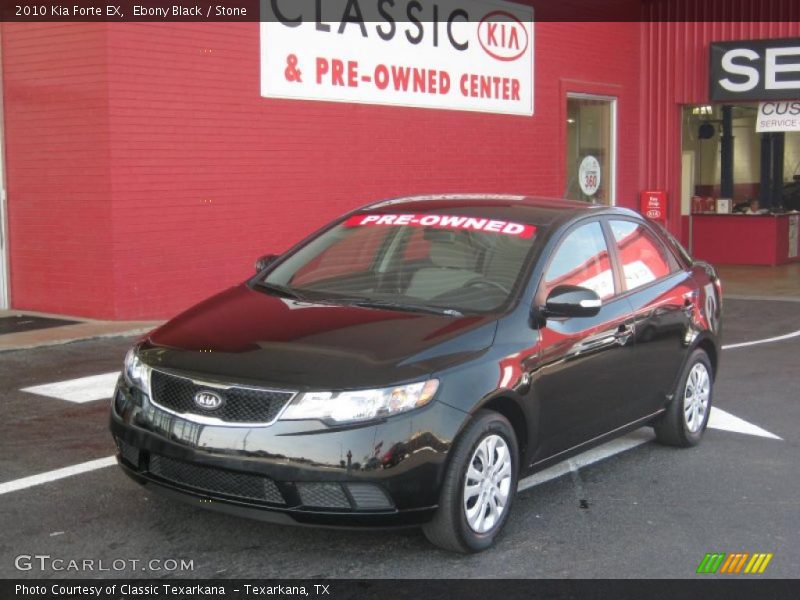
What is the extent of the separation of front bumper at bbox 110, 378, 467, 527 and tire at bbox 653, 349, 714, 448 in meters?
2.40

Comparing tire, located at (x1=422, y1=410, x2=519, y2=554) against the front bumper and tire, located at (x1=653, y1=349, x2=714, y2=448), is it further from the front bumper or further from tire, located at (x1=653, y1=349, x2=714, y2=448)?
tire, located at (x1=653, y1=349, x2=714, y2=448)

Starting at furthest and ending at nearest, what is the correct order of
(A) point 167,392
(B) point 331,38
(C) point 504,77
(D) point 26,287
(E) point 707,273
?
(C) point 504,77 < (B) point 331,38 < (D) point 26,287 < (E) point 707,273 < (A) point 167,392

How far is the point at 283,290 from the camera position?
18.5 ft

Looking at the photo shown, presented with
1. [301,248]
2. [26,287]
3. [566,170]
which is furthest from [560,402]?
[566,170]

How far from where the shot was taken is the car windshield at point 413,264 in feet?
17.5

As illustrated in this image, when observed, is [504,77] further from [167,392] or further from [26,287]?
[167,392]

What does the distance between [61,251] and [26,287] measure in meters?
0.70

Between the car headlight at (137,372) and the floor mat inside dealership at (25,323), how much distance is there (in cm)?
617

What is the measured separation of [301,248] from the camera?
241 inches

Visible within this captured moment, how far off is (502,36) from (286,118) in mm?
4630

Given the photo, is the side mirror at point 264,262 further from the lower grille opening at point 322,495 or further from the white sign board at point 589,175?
the white sign board at point 589,175

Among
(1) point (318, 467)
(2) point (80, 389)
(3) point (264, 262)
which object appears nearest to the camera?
(1) point (318, 467)

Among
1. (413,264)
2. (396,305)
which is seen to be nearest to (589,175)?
(413,264)
